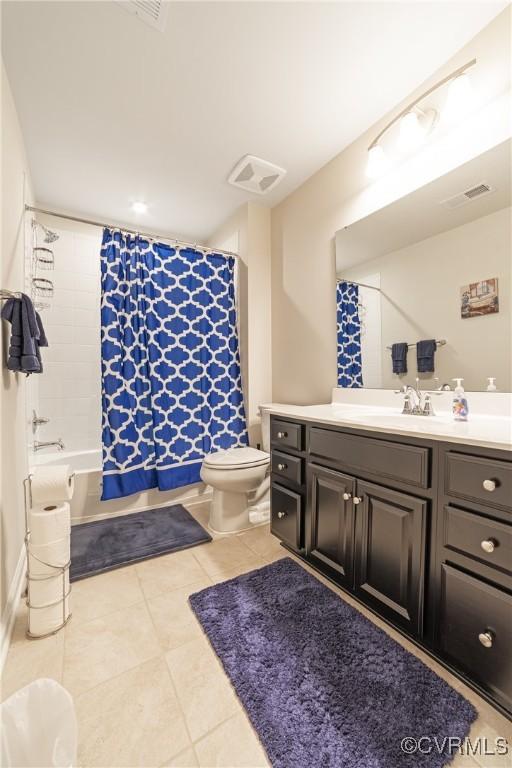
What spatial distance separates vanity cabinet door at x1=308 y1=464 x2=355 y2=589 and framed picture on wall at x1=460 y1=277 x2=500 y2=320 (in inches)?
36.1

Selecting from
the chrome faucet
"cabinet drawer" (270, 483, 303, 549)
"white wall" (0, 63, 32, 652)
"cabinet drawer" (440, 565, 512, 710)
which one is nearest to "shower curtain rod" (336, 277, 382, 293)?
the chrome faucet

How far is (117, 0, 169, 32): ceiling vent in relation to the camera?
4.00 feet

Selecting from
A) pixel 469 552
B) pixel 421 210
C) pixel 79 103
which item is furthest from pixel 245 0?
pixel 469 552

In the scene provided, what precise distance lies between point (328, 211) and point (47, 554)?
241cm

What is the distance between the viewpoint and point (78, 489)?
2221mm

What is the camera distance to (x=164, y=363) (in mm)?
2449

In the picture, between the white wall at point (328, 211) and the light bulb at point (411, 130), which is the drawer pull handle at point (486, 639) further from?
the light bulb at point (411, 130)

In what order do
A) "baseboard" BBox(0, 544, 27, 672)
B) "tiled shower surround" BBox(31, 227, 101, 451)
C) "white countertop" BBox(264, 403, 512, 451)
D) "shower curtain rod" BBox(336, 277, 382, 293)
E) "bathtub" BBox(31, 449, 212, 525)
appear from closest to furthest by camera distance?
"white countertop" BBox(264, 403, 512, 451) < "baseboard" BBox(0, 544, 27, 672) < "shower curtain rod" BBox(336, 277, 382, 293) < "bathtub" BBox(31, 449, 212, 525) < "tiled shower surround" BBox(31, 227, 101, 451)

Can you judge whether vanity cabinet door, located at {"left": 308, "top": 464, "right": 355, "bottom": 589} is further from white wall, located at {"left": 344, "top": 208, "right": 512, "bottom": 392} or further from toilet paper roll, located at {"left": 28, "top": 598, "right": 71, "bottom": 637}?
toilet paper roll, located at {"left": 28, "top": 598, "right": 71, "bottom": 637}

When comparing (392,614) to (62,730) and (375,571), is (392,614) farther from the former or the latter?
(62,730)

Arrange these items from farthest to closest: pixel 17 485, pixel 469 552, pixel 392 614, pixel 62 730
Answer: pixel 17 485 < pixel 392 614 < pixel 469 552 < pixel 62 730

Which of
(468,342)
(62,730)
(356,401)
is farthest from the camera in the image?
(356,401)

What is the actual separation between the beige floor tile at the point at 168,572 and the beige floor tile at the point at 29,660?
1.29ft

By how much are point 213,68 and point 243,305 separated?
144 cm
